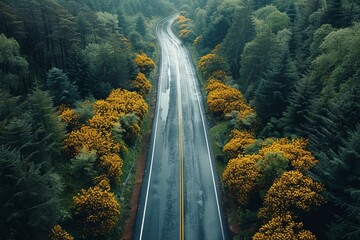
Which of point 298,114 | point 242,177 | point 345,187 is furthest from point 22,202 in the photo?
point 298,114

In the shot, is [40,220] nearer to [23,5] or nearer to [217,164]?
[217,164]

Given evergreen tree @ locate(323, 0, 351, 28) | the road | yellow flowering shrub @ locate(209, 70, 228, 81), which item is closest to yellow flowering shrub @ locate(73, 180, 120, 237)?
the road

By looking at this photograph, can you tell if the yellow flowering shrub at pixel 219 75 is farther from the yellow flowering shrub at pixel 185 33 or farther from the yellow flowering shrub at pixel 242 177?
the yellow flowering shrub at pixel 185 33

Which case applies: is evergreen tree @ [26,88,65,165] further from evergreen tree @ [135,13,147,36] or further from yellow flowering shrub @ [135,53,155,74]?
evergreen tree @ [135,13,147,36]

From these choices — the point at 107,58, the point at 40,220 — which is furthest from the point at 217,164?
the point at 107,58

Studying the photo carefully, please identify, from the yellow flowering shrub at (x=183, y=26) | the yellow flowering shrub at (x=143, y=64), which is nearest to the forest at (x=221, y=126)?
the yellow flowering shrub at (x=143, y=64)

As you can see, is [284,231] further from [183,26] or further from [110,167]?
[183,26]
